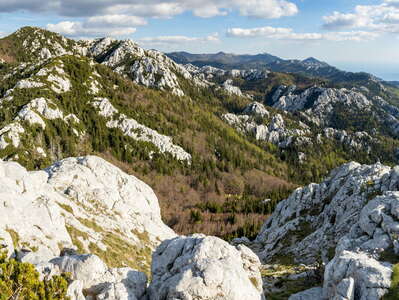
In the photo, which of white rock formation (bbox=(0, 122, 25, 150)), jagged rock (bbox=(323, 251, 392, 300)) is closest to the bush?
jagged rock (bbox=(323, 251, 392, 300))

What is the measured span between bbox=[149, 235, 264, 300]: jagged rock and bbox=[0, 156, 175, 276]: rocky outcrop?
13364mm

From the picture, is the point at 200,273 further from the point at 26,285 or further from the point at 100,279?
the point at 26,285

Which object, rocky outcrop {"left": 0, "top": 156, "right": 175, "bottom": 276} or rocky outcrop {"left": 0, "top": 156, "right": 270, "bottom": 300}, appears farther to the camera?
rocky outcrop {"left": 0, "top": 156, "right": 175, "bottom": 276}

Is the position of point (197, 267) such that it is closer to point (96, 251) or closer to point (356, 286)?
point (356, 286)

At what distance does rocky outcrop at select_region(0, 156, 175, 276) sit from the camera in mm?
42000

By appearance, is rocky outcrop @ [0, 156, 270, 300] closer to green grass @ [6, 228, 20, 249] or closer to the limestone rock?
green grass @ [6, 228, 20, 249]

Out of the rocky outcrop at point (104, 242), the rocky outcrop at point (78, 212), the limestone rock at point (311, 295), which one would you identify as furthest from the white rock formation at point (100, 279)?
the limestone rock at point (311, 295)

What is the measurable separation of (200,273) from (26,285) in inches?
600

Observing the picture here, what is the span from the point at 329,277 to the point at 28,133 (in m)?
181

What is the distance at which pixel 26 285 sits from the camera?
24609 mm

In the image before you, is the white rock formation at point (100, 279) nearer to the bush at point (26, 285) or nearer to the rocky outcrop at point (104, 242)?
the rocky outcrop at point (104, 242)

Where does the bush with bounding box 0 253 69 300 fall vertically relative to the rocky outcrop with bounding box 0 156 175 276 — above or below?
above

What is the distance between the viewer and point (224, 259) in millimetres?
32969

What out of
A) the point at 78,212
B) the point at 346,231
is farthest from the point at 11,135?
the point at 346,231
